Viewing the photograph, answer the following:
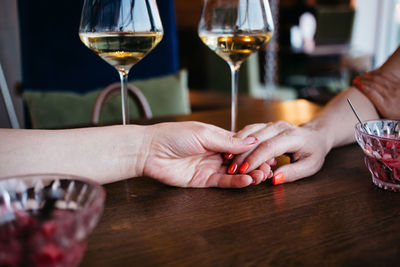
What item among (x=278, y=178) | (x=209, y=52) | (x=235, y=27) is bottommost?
(x=209, y=52)

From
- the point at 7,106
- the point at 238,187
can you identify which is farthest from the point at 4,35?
the point at 238,187

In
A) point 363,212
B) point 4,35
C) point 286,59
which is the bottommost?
point 286,59

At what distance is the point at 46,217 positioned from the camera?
Answer: 352 mm

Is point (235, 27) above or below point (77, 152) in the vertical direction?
above

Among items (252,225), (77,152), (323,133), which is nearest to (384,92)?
(323,133)

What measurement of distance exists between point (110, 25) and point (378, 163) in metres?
0.47

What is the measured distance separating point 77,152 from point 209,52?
15.5 ft

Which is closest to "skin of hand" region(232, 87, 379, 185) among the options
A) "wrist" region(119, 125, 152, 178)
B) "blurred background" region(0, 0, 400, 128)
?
"wrist" region(119, 125, 152, 178)

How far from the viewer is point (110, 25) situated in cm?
57

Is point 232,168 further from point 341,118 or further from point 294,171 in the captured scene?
point 341,118

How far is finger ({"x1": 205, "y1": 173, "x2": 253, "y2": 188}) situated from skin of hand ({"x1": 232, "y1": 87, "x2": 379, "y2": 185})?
5cm

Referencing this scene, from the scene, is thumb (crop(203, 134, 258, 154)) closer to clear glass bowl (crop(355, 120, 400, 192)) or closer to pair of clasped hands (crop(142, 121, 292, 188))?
pair of clasped hands (crop(142, 121, 292, 188))

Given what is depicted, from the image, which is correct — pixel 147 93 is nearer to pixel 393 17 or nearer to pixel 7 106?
pixel 7 106

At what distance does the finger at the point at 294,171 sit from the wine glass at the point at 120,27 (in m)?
0.29
